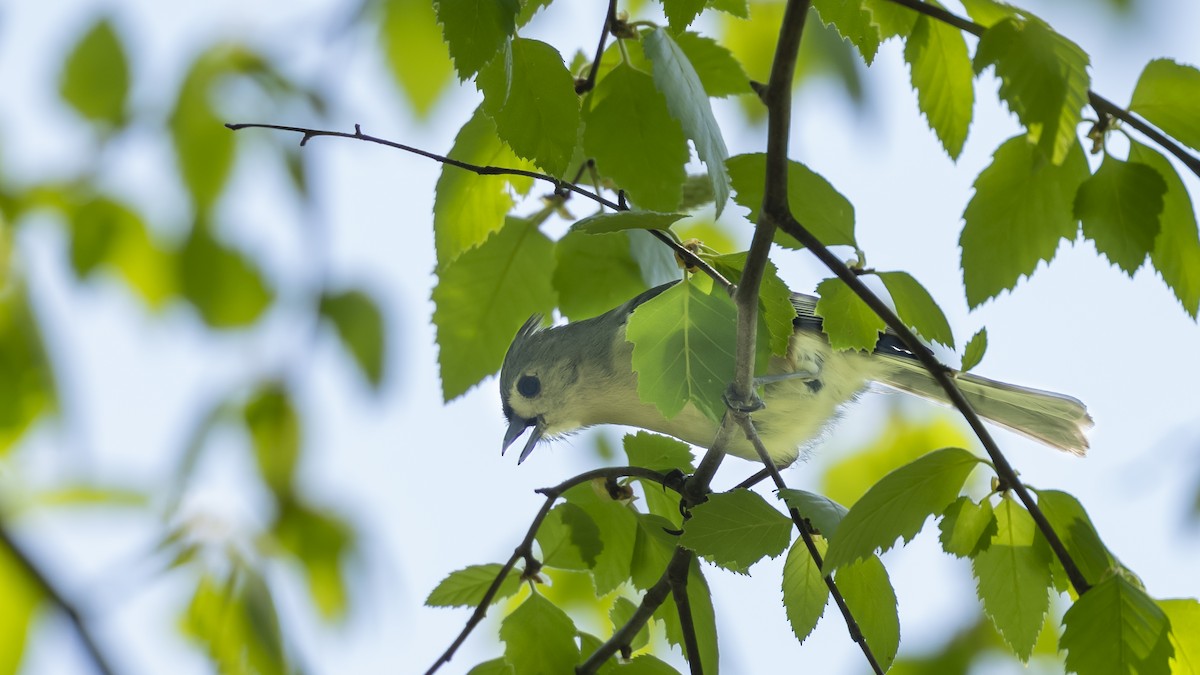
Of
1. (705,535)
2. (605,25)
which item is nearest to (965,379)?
(705,535)

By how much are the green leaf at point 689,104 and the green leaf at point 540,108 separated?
0.34ft

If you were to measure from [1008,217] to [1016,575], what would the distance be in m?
0.44

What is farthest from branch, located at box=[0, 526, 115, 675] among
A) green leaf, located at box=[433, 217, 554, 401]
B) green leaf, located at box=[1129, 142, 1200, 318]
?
green leaf, located at box=[1129, 142, 1200, 318]

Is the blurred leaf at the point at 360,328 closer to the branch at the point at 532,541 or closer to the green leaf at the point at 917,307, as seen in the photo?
the branch at the point at 532,541

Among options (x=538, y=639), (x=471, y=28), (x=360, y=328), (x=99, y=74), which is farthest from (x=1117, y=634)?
(x=99, y=74)

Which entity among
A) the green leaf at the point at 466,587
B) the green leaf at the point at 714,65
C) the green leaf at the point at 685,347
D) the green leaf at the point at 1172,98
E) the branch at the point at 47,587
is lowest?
the branch at the point at 47,587

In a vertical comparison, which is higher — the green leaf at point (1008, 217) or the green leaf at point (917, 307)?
the green leaf at point (1008, 217)

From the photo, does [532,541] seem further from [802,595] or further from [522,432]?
[522,432]

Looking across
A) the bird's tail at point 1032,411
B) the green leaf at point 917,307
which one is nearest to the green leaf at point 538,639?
the green leaf at point 917,307

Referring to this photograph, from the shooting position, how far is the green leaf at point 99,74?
1950mm

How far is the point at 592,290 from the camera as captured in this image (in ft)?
5.57

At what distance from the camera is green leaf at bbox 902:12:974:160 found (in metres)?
1.26

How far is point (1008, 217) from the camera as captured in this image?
4.03 ft

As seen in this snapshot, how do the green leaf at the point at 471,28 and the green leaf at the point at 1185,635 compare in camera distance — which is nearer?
the green leaf at the point at 471,28
